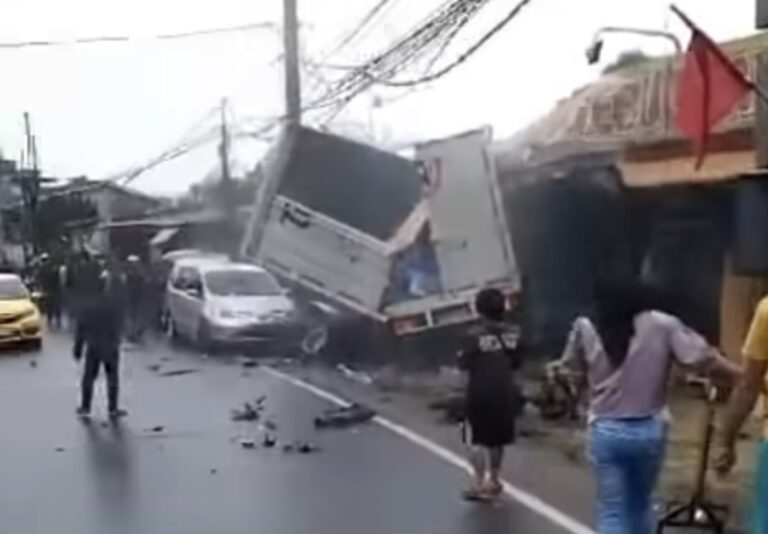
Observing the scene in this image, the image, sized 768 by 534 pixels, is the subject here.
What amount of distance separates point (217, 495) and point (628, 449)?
18.5ft

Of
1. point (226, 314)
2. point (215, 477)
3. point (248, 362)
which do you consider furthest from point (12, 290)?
point (215, 477)

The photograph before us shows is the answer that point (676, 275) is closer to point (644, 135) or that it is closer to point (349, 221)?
Answer: point (644, 135)

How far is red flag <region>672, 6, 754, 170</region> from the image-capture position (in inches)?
455

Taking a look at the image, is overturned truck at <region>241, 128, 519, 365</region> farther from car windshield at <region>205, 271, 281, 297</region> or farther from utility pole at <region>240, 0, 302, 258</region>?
car windshield at <region>205, 271, 281, 297</region>

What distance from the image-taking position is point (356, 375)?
2412cm

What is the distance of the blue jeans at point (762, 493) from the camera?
634 cm

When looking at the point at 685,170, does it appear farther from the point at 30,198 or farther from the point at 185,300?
the point at 30,198

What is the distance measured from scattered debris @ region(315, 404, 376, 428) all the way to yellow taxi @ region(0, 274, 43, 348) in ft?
51.0

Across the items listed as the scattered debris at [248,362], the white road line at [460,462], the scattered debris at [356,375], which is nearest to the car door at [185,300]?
the scattered debris at [248,362]

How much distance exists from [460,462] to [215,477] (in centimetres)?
206

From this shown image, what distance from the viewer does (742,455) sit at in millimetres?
13680

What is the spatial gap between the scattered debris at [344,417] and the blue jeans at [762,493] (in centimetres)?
1101

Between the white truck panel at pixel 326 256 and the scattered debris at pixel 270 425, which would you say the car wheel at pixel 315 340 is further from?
the scattered debris at pixel 270 425

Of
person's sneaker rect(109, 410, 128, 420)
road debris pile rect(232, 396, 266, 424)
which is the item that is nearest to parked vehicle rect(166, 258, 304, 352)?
road debris pile rect(232, 396, 266, 424)
